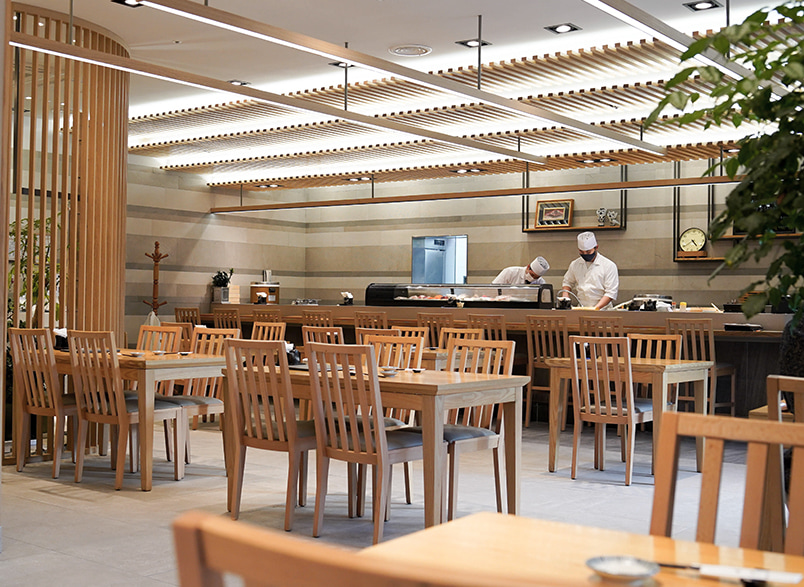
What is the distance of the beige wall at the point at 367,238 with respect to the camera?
37.4ft

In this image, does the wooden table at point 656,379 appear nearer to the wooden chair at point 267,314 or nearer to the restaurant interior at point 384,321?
the restaurant interior at point 384,321

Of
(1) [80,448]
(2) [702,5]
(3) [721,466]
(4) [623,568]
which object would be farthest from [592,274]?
(4) [623,568]

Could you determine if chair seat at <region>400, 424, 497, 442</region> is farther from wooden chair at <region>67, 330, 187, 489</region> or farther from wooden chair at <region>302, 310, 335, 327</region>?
wooden chair at <region>302, 310, 335, 327</region>

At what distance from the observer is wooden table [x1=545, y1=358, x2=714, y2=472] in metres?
5.84

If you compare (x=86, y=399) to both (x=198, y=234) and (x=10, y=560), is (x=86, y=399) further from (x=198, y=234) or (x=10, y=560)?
(x=198, y=234)

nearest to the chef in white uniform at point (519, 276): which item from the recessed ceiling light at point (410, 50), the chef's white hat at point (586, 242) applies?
the chef's white hat at point (586, 242)

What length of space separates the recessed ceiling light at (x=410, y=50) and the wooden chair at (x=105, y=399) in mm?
3829

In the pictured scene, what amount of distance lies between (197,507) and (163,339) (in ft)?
7.35

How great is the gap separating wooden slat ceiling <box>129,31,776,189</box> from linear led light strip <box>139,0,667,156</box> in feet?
1.37

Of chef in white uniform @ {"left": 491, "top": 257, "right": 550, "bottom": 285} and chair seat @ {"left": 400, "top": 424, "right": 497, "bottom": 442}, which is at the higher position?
chef in white uniform @ {"left": 491, "top": 257, "right": 550, "bottom": 285}

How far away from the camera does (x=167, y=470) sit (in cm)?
621

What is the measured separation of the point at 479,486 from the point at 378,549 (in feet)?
14.6

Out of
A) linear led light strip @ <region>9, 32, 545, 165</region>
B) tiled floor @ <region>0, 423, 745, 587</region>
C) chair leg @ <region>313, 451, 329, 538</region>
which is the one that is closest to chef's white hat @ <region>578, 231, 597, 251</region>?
linear led light strip @ <region>9, 32, 545, 165</region>

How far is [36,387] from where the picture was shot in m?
6.05
